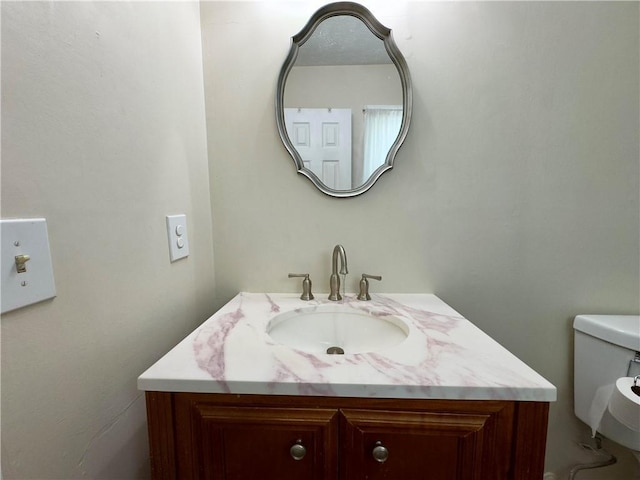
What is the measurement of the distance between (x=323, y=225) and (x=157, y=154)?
0.52 meters

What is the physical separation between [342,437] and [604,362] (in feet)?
→ 2.93

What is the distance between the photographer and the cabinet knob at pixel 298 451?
0.51m

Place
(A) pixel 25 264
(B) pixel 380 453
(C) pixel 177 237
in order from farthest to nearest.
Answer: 1. (C) pixel 177 237
2. (B) pixel 380 453
3. (A) pixel 25 264

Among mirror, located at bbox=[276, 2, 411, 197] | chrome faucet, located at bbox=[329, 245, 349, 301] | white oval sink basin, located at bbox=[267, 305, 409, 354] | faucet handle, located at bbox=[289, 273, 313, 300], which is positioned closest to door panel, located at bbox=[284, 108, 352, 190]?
mirror, located at bbox=[276, 2, 411, 197]

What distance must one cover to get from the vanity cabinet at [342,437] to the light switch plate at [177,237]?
14.4 inches

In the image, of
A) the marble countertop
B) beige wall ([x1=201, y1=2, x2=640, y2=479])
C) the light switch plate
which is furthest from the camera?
beige wall ([x1=201, y1=2, x2=640, y2=479])

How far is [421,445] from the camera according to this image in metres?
0.51

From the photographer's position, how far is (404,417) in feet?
1.66

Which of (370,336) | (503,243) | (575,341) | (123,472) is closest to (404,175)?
(503,243)

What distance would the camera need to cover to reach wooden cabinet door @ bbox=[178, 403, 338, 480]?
0.51 m

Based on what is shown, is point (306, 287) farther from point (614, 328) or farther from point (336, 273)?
point (614, 328)

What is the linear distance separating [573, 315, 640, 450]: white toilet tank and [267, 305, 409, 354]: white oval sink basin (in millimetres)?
652

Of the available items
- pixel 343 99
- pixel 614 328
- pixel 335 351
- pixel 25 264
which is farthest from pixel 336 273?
pixel 614 328

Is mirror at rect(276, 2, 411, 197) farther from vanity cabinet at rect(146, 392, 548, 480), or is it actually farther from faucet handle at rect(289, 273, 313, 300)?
vanity cabinet at rect(146, 392, 548, 480)
